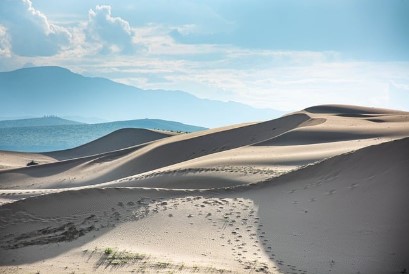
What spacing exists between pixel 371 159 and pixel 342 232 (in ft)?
11.5

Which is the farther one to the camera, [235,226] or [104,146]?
[104,146]

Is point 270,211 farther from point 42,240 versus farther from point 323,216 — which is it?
point 42,240

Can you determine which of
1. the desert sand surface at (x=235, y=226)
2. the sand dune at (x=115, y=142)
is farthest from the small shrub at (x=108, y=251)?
the sand dune at (x=115, y=142)

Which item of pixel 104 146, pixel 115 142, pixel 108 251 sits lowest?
pixel 108 251

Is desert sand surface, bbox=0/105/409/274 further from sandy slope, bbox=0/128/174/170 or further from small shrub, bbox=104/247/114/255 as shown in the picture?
sandy slope, bbox=0/128/174/170

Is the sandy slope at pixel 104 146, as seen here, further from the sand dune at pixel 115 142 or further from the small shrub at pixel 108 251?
the small shrub at pixel 108 251

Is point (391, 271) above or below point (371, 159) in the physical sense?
below

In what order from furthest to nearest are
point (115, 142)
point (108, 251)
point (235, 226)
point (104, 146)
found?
point (115, 142) < point (104, 146) < point (235, 226) < point (108, 251)

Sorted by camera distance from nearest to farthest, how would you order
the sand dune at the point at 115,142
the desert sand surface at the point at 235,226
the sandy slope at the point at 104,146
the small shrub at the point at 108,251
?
1. the desert sand surface at the point at 235,226
2. the small shrub at the point at 108,251
3. the sandy slope at the point at 104,146
4. the sand dune at the point at 115,142

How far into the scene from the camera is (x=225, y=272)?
27.2ft

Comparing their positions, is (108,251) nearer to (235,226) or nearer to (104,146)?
(235,226)

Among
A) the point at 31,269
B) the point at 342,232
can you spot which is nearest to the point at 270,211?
the point at 342,232

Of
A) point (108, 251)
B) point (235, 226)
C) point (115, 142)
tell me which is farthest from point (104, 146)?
point (108, 251)

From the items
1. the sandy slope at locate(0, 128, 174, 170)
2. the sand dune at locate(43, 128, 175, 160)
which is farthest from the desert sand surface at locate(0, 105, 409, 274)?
the sand dune at locate(43, 128, 175, 160)
